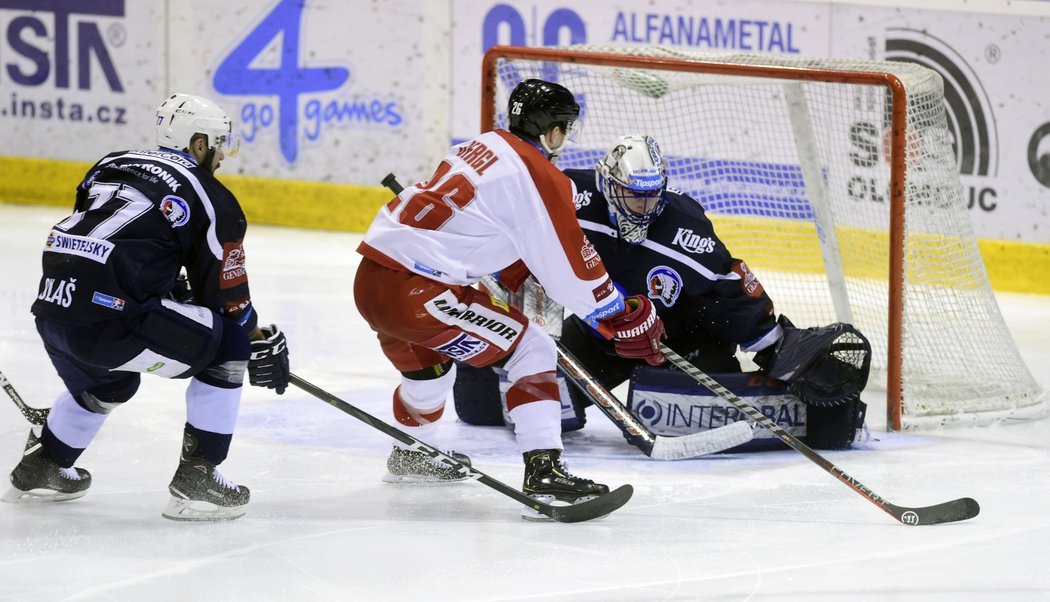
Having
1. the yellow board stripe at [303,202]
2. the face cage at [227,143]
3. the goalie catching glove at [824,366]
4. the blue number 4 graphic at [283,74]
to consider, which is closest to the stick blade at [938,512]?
the goalie catching glove at [824,366]

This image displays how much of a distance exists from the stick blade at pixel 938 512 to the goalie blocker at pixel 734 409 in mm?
618

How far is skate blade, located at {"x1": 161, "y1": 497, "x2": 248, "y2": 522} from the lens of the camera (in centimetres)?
307

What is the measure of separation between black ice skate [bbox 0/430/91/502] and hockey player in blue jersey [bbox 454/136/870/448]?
1.22 m

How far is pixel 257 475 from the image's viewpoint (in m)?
3.50

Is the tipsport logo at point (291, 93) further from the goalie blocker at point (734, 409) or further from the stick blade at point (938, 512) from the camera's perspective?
the stick blade at point (938, 512)

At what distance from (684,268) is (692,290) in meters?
0.07

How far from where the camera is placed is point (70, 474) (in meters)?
3.22

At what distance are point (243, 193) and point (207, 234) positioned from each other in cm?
527

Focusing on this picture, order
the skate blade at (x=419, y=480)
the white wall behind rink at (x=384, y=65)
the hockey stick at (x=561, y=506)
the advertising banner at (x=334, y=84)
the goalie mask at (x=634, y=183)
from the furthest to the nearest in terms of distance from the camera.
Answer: the advertising banner at (x=334, y=84)
the white wall behind rink at (x=384, y=65)
the goalie mask at (x=634, y=183)
the skate blade at (x=419, y=480)
the hockey stick at (x=561, y=506)

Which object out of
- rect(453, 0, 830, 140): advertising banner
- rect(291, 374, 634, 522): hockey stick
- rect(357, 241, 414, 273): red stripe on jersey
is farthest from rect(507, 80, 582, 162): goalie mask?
rect(453, 0, 830, 140): advertising banner

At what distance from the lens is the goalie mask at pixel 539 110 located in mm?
3180

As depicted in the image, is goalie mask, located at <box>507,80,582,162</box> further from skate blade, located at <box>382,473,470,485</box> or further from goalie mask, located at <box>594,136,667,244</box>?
skate blade, located at <box>382,473,470,485</box>

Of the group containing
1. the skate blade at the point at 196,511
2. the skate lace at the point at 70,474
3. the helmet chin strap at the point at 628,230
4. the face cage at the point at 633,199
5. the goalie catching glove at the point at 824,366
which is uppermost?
the face cage at the point at 633,199

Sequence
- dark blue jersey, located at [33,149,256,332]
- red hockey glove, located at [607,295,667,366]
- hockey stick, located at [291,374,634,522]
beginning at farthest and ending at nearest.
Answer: red hockey glove, located at [607,295,667,366] → hockey stick, located at [291,374,634,522] → dark blue jersey, located at [33,149,256,332]
